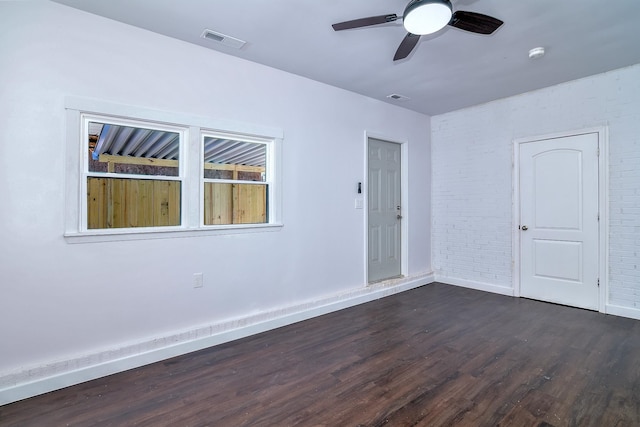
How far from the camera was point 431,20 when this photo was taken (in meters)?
2.02

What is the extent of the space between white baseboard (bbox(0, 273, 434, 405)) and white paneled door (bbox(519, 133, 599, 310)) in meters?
2.55

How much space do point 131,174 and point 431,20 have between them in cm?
262

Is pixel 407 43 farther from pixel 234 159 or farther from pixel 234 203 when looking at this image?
pixel 234 203

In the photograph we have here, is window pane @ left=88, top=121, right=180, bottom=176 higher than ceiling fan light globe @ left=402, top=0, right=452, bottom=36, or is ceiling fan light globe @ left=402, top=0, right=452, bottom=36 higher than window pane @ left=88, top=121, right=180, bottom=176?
ceiling fan light globe @ left=402, top=0, right=452, bottom=36

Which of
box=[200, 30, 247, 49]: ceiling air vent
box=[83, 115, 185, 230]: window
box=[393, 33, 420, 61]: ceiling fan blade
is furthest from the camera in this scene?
box=[200, 30, 247, 49]: ceiling air vent

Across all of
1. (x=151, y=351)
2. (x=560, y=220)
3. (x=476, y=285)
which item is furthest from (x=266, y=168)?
(x=560, y=220)

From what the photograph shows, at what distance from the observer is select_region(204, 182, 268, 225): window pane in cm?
312

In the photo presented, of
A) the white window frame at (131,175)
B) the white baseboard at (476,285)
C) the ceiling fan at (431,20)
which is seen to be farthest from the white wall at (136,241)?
the white baseboard at (476,285)

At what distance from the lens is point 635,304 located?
3512 millimetres

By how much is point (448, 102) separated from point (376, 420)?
4296mm

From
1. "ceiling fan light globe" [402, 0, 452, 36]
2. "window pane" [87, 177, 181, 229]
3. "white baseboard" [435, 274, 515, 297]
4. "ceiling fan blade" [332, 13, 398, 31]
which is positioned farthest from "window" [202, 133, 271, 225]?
"white baseboard" [435, 274, 515, 297]

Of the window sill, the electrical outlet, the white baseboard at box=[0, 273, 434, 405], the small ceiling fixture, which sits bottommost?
the white baseboard at box=[0, 273, 434, 405]

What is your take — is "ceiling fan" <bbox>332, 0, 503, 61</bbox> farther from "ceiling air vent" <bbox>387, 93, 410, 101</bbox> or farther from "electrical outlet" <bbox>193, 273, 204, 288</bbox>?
"electrical outlet" <bbox>193, 273, 204, 288</bbox>

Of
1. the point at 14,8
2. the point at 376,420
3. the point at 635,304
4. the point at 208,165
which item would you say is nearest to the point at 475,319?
the point at 635,304
